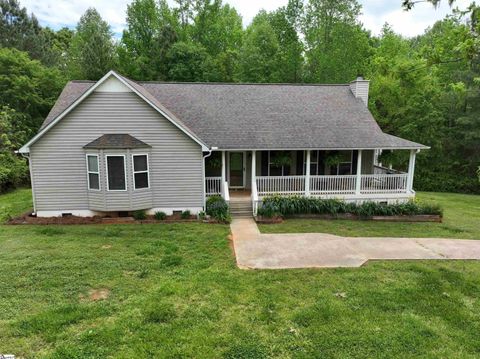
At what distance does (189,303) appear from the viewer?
19.6 ft

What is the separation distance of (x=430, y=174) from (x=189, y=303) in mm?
25133

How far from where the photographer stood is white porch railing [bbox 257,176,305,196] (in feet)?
45.1

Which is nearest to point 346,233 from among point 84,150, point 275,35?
point 84,150

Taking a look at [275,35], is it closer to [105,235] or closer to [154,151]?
[154,151]

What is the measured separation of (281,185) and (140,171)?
5.88 metres

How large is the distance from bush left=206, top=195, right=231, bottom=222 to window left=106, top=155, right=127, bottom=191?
3.18 meters

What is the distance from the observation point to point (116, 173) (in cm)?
1121

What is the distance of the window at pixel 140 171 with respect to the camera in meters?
11.5

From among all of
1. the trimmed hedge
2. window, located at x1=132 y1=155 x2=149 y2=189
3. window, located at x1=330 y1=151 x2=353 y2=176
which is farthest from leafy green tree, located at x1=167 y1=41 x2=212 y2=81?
the trimmed hedge

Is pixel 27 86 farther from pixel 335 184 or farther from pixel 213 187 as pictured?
pixel 335 184

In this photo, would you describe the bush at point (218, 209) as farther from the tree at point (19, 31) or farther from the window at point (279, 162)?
the tree at point (19, 31)

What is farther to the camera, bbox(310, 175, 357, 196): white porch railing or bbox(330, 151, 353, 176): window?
bbox(330, 151, 353, 176): window

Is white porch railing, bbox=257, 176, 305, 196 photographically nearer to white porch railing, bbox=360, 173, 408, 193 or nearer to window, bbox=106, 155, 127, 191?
white porch railing, bbox=360, 173, 408, 193

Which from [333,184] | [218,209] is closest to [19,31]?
[218,209]
